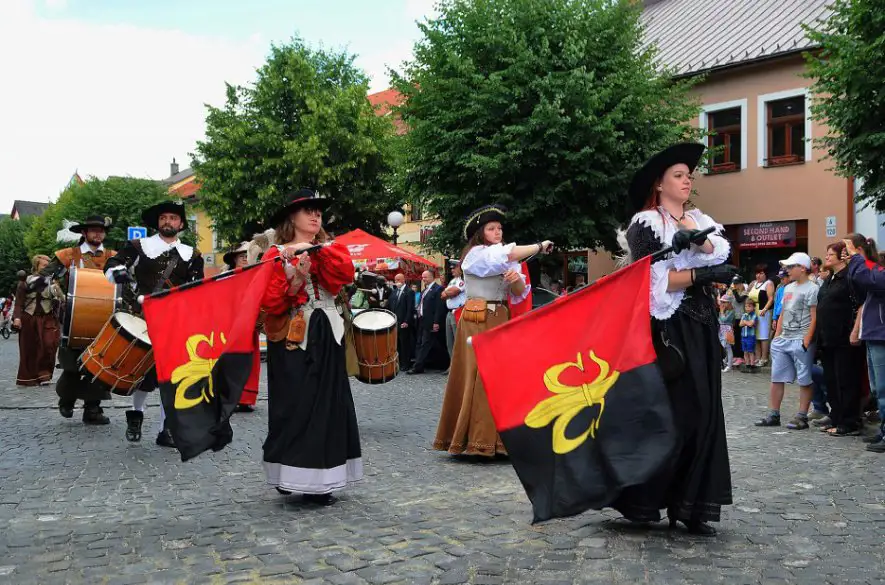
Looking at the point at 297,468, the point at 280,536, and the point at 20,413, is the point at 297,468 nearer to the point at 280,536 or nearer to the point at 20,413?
the point at 280,536

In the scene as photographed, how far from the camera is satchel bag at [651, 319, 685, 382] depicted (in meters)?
4.82

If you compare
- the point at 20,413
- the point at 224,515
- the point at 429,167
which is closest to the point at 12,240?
the point at 429,167

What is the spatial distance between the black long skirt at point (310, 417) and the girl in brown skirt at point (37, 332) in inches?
387

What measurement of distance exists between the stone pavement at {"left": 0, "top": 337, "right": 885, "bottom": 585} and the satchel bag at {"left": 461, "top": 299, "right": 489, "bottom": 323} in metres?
1.22

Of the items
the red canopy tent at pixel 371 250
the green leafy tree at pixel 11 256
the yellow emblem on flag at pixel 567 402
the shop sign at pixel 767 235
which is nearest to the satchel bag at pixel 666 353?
the yellow emblem on flag at pixel 567 402

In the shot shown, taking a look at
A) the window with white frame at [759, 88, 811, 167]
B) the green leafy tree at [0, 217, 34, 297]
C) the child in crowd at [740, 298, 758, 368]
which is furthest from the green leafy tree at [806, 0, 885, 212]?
the green leafy tree at [0, 217, 34, 297]

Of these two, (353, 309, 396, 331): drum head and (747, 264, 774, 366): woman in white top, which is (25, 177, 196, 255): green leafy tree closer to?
(747, 264, 774, 366): woman in white top

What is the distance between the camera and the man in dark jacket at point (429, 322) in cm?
1745

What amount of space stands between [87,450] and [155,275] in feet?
5.40

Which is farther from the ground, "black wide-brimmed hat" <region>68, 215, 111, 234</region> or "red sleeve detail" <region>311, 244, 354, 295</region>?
"black wide-brimmed hat" <region>68, 215, 111, 234</region>

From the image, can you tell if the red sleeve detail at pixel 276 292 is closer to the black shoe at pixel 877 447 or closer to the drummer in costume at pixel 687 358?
the drummer in costume at pixel 687 358

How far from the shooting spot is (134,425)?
8.52 metres

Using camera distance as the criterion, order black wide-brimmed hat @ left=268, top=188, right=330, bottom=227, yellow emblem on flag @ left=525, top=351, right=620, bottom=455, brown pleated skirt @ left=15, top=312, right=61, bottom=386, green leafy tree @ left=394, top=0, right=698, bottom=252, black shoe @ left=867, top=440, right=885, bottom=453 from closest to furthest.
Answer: yellow emblem on flag @ left=525, top=351, right=620, bottom=455, black wide-brimmed hat @ left=268, top=188, right=330, bottom=227, black shoe @ left=867, top=440, right=885, bottom=453, brown pleated skirt @ left=15, top=312, right=61, bottom=386, green leafy tree @ left=394, top=0, right=698, bottom=252

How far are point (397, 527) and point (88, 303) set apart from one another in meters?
4.66
